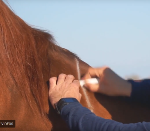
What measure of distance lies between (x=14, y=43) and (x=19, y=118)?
0.35 meters

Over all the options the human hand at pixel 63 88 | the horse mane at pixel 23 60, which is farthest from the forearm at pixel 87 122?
the horse mane at pixel 23 60

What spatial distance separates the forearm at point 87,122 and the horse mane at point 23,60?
0.65 ft

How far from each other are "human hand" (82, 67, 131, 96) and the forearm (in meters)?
0.24

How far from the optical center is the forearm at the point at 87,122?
1.19m

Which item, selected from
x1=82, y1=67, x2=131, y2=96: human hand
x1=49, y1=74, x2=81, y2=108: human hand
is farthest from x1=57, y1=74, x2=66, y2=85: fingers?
x1=82, y1=67, x2=131, y2=96: human hand

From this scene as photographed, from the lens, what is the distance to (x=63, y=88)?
54.8 inches

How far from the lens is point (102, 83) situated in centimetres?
151

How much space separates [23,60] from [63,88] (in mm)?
231

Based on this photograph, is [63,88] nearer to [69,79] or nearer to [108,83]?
[69,79]

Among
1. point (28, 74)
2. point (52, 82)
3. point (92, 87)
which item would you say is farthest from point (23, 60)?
point (92, 87)

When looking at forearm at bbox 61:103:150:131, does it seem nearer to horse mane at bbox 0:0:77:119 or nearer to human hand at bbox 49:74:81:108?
human hand at bbox 49:74:81:108

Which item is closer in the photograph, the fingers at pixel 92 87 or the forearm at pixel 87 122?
the forearm at pixel 87 122

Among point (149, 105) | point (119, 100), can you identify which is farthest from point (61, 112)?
point (149, 105)

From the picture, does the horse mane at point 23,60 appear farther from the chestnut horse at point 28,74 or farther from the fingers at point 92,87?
the fingers at point 92,87
